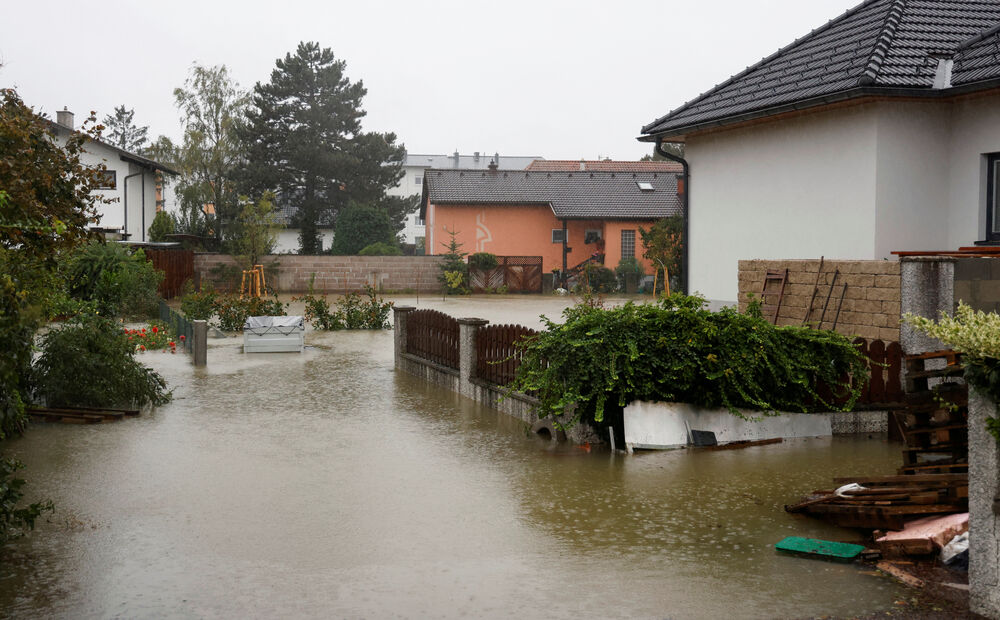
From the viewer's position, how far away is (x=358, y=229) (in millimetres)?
51281

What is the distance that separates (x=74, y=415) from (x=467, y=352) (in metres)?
5.26

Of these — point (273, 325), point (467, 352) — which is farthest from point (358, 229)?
point (467, 352)

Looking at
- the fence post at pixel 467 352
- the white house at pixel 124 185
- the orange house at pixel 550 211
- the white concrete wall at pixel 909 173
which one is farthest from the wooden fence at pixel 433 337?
the orange house at pixel 550 211

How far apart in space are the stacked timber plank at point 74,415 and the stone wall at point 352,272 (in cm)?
2918

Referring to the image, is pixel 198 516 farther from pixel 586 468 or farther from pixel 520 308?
pixel 520 308

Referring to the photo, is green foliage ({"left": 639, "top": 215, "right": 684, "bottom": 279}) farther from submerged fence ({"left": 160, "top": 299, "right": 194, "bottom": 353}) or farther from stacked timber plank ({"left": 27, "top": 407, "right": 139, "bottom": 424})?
stacked timber plank ({"left": 27, "top": 407, "right": 139, "bottom": 424})

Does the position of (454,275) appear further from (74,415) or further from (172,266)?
(74,415)

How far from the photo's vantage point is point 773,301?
1355 cm

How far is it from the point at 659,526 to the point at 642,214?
40499 mm

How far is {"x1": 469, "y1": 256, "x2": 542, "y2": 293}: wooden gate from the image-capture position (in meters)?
42.7

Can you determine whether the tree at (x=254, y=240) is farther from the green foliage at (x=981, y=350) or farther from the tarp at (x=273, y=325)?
the green foliage at (x=981, y=350)

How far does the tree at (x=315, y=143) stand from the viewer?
5662 centimetres

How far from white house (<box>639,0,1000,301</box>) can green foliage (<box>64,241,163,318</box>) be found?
15.4 metres

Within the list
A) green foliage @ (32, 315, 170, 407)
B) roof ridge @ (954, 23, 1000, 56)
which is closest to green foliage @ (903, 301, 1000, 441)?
green foliage @ (32, 315, 170, 407)
